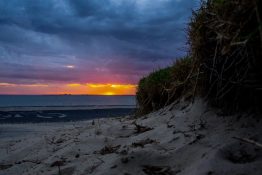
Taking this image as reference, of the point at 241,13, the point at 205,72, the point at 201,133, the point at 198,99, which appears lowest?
the point at 201,133

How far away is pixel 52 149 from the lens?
220 inches

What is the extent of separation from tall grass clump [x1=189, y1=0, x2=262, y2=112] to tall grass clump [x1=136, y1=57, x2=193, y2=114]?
2.53 ft

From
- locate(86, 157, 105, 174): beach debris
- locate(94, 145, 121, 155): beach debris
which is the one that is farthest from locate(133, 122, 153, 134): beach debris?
locate(86, 157, 105, 174): beach debris

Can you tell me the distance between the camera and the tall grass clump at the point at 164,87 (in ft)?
17.6

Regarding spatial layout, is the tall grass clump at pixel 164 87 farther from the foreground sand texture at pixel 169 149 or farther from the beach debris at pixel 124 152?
the beach debris at pixel 124 152

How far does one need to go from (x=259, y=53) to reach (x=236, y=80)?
42 cm

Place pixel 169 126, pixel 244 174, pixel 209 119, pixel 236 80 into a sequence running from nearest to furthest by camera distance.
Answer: pixel 244 174 < pixel 236 80 < pixel 209 119 < pixel 169 126

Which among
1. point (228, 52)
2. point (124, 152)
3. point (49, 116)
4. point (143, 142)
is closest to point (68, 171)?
point (124, 152)

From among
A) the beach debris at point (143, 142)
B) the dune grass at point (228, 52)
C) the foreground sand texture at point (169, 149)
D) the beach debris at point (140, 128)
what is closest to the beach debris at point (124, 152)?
the foreground sand texture at point (169, 149)

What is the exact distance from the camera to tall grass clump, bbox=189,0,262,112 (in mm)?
3332

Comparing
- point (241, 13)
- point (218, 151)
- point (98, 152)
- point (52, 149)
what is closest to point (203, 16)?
point (241, 13)

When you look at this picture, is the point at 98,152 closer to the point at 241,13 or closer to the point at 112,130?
the point at 112,130

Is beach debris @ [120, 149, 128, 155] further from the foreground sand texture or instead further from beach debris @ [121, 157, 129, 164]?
beach debris @ [121, 157, 129, 164]

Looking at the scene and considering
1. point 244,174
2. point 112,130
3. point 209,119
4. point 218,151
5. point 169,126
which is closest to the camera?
point 244,174
